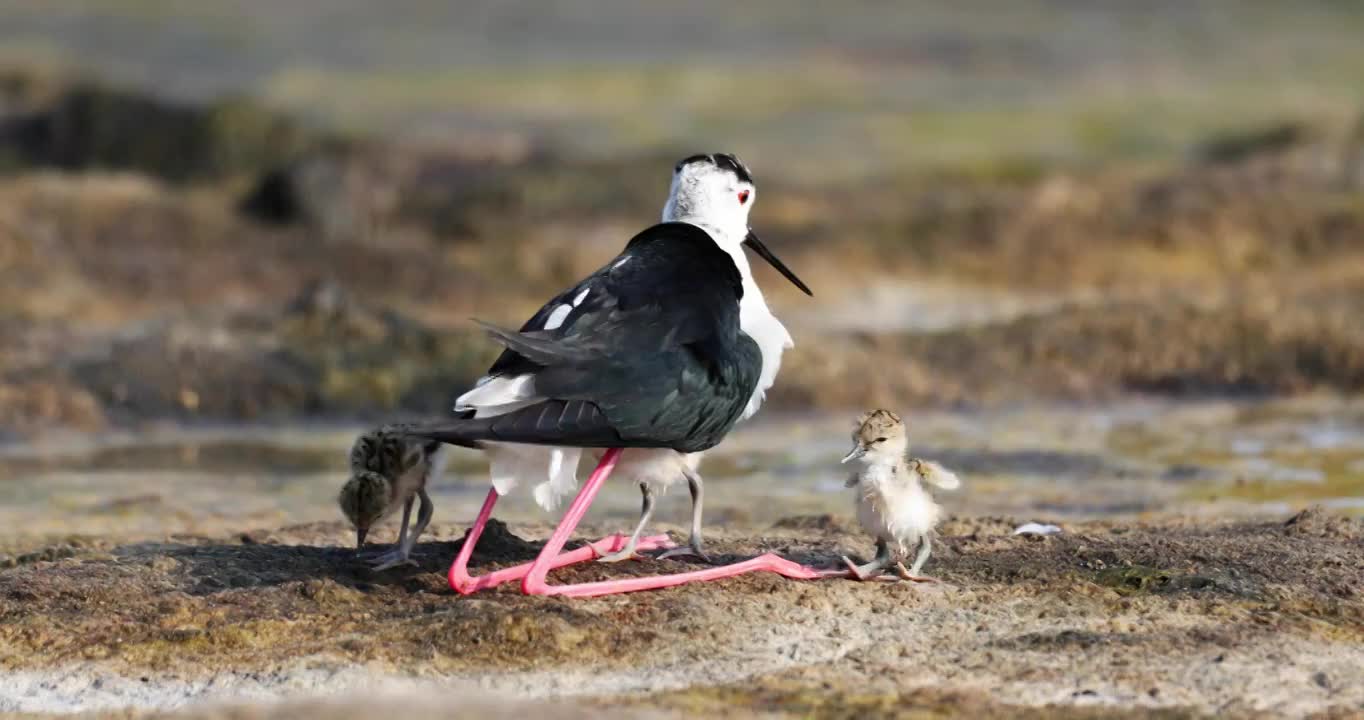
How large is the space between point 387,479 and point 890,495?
74.3 inches

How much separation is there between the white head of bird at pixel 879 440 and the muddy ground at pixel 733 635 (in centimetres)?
44

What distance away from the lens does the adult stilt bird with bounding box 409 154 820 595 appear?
21.1 ft

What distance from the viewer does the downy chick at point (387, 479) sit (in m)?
7.42

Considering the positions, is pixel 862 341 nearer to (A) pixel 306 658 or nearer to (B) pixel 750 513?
(B) pixel 750 513

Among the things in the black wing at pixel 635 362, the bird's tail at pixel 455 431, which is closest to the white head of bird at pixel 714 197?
the black wing at pixel 635 362

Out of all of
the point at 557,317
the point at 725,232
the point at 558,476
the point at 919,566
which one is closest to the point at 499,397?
the point at 558,476

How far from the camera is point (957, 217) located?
21266 millimetres

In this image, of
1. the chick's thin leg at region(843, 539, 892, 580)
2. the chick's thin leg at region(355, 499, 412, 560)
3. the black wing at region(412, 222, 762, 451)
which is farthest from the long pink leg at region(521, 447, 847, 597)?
the chick's thin leg at region(355, 499, 412, 560)

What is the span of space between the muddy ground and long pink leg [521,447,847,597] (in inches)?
2.2

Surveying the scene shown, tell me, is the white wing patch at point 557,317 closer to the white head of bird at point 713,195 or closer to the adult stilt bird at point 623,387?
the adult stilt bird at point 623,387

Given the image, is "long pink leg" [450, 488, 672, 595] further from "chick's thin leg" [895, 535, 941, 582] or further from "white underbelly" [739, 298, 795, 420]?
"chick's thin leg" [895, 535, 941, 582]

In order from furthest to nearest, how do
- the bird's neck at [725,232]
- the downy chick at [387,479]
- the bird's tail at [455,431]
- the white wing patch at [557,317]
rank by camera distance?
the bird's neck at [725,232], the downy chick at [387,479], the white wing patch at [557,317], the bird's tail at [455,431]

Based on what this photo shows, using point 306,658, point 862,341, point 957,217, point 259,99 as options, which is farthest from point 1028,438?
point 259,99

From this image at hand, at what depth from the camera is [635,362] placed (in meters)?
6.62
